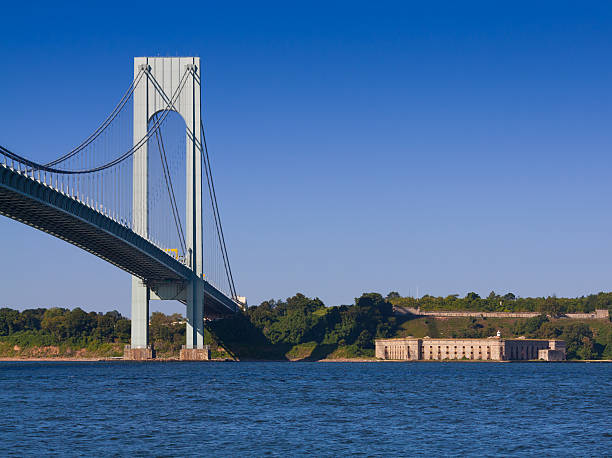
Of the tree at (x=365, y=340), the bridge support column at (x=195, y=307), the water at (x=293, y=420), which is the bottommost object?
the water at (x=293, y=420)

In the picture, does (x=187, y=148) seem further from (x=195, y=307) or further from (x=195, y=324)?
(x=195, y=324)

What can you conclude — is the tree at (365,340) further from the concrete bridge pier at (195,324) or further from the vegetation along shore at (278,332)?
the concrete bridge pier at (195,324)

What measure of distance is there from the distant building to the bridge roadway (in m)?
66.2

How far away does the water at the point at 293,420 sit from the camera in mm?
30625

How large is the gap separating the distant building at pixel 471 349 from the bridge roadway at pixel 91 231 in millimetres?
66224

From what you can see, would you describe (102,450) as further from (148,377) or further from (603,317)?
(603,317)

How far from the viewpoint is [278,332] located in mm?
155250

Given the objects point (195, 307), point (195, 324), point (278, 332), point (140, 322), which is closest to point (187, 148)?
point (195, 307)

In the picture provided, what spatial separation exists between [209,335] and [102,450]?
113216mm

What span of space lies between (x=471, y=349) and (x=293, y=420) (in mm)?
137561

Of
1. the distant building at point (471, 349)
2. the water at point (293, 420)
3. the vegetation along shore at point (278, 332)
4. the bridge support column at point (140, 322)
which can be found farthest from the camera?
the distant building at point (471, 349)

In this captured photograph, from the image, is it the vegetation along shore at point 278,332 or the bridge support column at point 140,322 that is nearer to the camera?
the bridge support column at point 140,322

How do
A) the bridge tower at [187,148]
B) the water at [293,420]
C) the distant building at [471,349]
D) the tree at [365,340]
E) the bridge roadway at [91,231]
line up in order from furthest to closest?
the distant building at [471,349]
the tree at [365,340]
the bridge tower at [187,148]
the bridge roadway at [91,231]
the water at [293,420]

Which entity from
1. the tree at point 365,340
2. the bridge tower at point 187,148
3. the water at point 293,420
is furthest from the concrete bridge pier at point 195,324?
the tree at point 365,340
